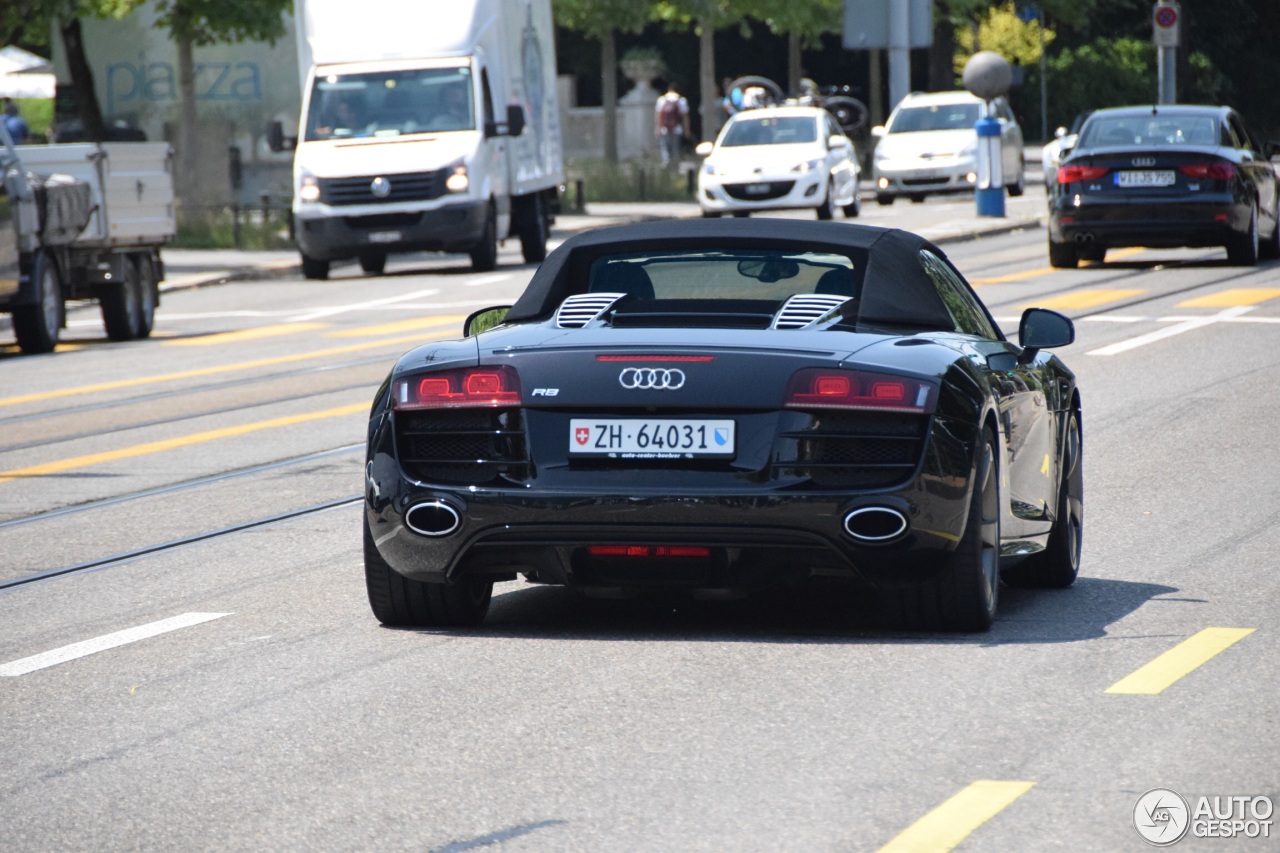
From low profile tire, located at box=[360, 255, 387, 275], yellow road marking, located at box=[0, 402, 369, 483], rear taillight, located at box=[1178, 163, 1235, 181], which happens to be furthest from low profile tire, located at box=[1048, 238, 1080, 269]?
yellow road marking, located at box=[0, 402, 369, 483]

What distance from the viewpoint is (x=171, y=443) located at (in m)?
12.9

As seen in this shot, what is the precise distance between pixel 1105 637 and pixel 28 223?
14.6m

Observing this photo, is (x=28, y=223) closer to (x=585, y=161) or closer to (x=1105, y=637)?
(x=1105, y=637)

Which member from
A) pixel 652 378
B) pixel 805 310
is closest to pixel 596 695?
pixel 652 378

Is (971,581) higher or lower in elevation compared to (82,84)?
lower

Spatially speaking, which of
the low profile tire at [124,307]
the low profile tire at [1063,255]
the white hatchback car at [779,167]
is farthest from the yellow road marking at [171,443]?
the white hatchback car at [779,167]

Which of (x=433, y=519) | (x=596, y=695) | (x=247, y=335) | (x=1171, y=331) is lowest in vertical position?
(x=247, y=335)

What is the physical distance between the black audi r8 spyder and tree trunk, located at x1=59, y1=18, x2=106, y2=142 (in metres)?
34.9

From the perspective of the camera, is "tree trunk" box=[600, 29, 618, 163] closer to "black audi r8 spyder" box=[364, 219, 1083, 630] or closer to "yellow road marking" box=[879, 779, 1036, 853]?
"black audi r8 spyder" box=[364, 219, 1083, 630]

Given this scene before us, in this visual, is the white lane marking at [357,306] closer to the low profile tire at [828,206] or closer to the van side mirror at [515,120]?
the van side mirror at [515,120]

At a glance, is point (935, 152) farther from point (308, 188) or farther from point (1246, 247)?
point (1246, 247)

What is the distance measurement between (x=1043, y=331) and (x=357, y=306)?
17354 millimetres

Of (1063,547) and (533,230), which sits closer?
(1063,547)

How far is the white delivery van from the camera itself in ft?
89.0
